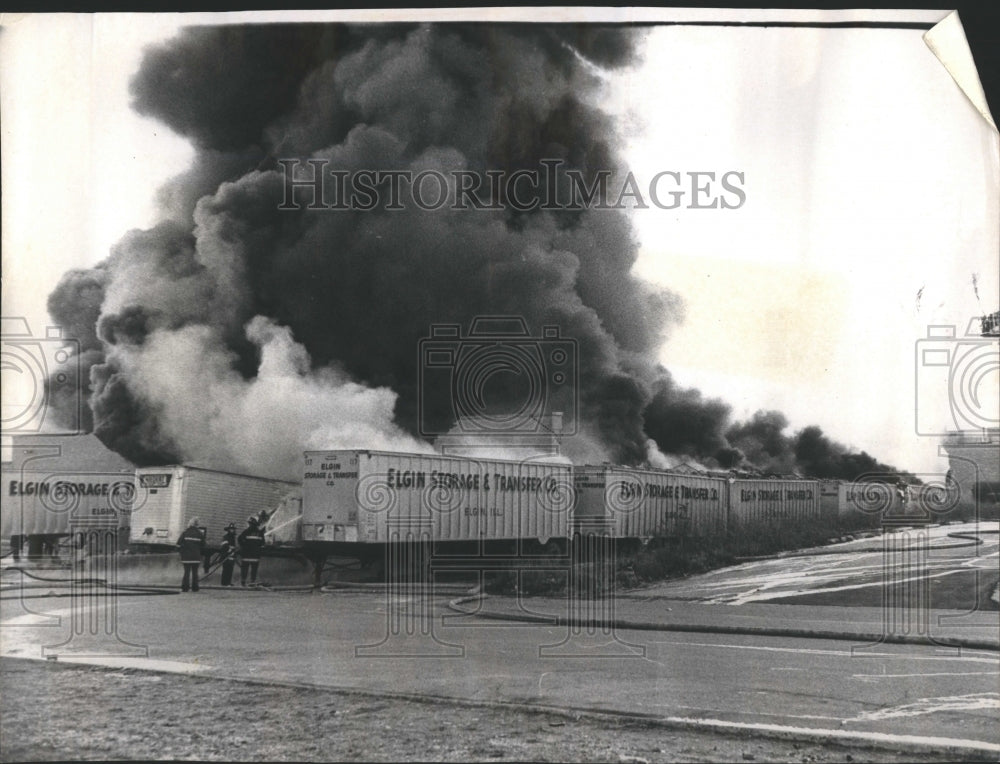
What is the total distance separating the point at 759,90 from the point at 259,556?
18.1 ft

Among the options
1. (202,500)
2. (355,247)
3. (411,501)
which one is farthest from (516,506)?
(202,500)

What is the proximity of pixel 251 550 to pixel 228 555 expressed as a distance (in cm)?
20

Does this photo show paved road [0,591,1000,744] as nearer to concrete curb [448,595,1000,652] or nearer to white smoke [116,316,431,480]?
concrete curb [448,595,1000,652]

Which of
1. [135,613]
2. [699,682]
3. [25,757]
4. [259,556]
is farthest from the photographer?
[259,556]

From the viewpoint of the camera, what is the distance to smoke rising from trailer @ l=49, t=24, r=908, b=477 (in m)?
6.77

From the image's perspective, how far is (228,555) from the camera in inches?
297

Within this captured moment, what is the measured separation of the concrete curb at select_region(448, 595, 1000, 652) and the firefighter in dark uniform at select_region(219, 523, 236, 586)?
187 cm

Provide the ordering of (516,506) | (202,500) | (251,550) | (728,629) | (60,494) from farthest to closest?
(251,550)
(728,629)
(202,500)
(516,506)
(60,494)

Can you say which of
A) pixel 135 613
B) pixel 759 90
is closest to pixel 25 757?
pixel 135 613

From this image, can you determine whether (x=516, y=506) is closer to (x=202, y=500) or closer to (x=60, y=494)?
(x=202, y=500)

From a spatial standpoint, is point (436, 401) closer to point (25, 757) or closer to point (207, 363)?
point (207, 363)

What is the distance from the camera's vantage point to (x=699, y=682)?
6609 millimetres

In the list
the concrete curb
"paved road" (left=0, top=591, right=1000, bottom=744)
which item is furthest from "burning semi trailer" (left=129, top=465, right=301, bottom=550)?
the concrete curb

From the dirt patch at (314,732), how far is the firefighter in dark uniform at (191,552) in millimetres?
967
